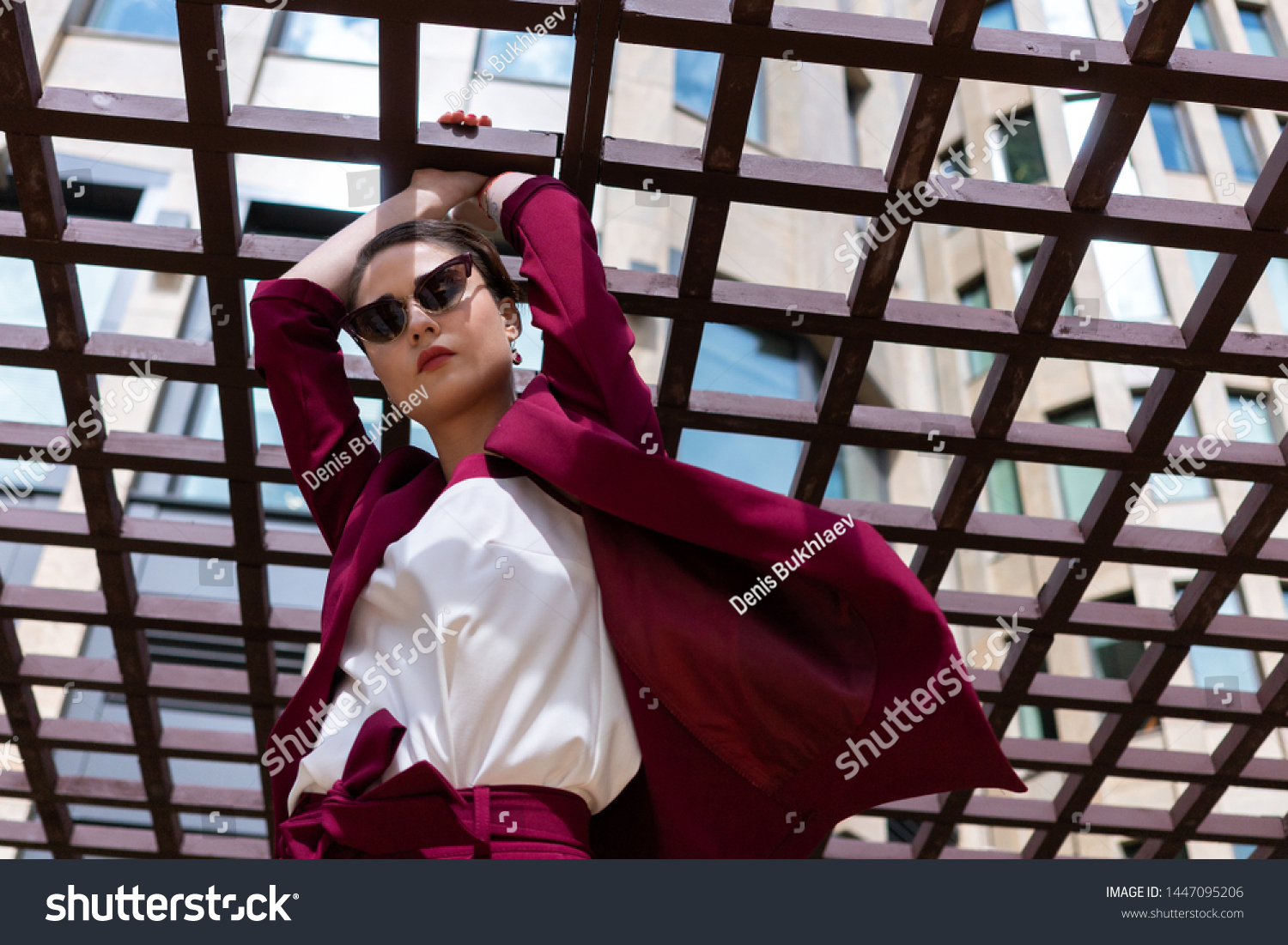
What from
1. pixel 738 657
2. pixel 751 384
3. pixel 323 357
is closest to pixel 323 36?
pixel 751 384

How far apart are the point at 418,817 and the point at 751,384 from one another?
470 cm

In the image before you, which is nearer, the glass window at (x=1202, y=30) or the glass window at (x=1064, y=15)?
the glass window at (x=1064, y=15)

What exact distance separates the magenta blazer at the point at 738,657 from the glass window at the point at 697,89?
5666mm

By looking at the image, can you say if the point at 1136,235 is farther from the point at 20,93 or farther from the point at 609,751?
the point at 20,93

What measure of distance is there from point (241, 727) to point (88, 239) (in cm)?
481

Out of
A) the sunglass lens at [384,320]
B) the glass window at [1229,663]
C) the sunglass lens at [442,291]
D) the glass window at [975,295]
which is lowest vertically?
the sunglass lens at [384,320]

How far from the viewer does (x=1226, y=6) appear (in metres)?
9.45

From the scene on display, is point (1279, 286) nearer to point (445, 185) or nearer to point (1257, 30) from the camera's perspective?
point (1257, 30)

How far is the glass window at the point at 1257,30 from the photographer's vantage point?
31.6 feet

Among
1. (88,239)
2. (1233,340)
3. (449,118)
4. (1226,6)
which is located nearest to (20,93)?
(88,239)

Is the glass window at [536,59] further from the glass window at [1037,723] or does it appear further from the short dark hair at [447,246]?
the glass window at [1037,723]

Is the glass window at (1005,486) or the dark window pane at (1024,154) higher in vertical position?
the dark window pane at (1024,154)

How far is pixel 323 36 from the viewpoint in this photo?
5082 millimetres

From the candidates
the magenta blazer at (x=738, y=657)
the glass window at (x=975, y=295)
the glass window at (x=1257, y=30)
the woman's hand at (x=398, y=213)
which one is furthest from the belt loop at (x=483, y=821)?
the glass window at (x=975, y=295)
